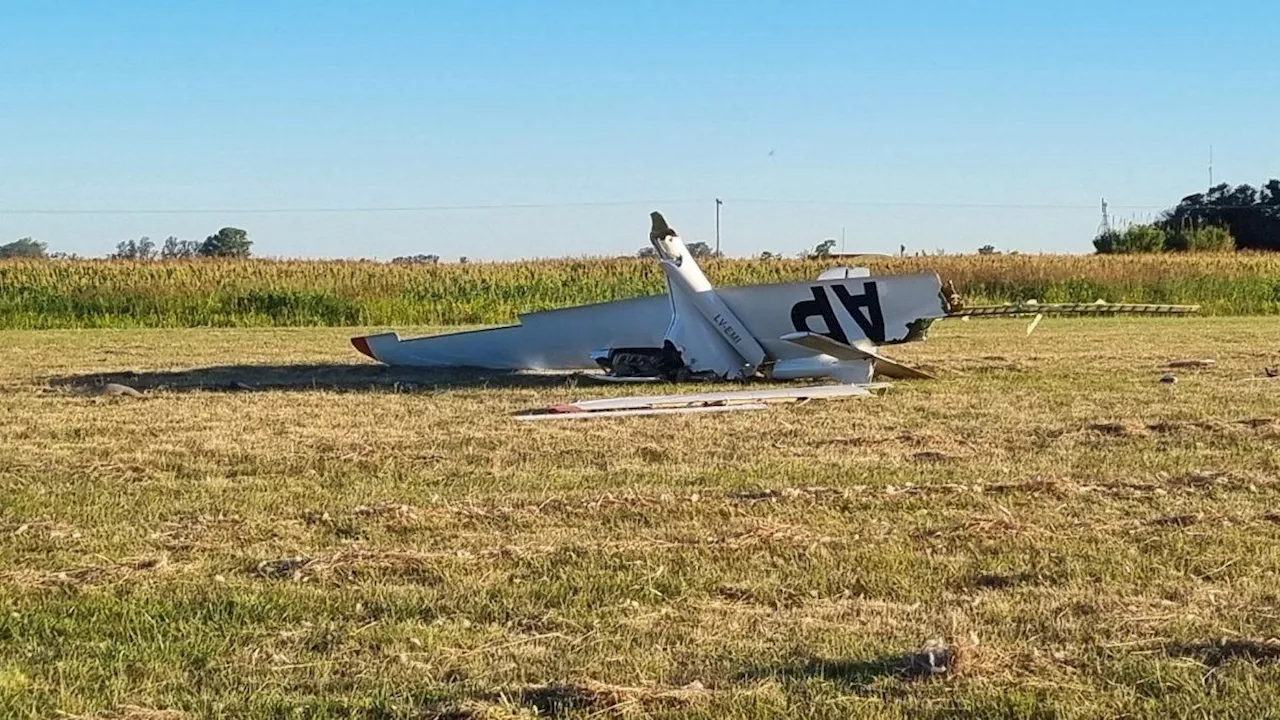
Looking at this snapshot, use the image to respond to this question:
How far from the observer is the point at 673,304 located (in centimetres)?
1223

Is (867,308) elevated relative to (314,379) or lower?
elevated

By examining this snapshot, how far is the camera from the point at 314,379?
12453 mm

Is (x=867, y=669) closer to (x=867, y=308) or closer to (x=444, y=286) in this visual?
(x=867, y=308)

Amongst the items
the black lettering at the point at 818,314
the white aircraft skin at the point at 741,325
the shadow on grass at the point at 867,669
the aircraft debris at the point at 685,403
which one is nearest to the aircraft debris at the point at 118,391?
the white aircraft skin at the point at 741,325

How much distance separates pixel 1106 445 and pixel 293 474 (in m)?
4.33

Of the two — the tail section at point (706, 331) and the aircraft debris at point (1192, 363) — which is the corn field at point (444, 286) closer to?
the aircraft debris at point (1192, 363)

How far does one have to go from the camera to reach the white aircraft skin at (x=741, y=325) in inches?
459

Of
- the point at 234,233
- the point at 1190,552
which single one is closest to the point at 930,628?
the point at 1190,552

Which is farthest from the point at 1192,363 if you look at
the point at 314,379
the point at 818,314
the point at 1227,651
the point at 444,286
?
the point at 444,286

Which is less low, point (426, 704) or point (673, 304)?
point (673, 304)

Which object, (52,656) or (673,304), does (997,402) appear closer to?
(673,304)

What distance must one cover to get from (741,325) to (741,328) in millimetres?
31

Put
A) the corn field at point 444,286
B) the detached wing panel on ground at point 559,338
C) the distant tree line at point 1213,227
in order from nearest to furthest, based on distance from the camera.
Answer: the detached wing panel on ground at point 559,338 → the corn field at point 444,286 → the distant tree line at point 1213,227

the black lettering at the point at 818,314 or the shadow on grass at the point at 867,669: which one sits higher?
the black lettering at the point at 818,314
